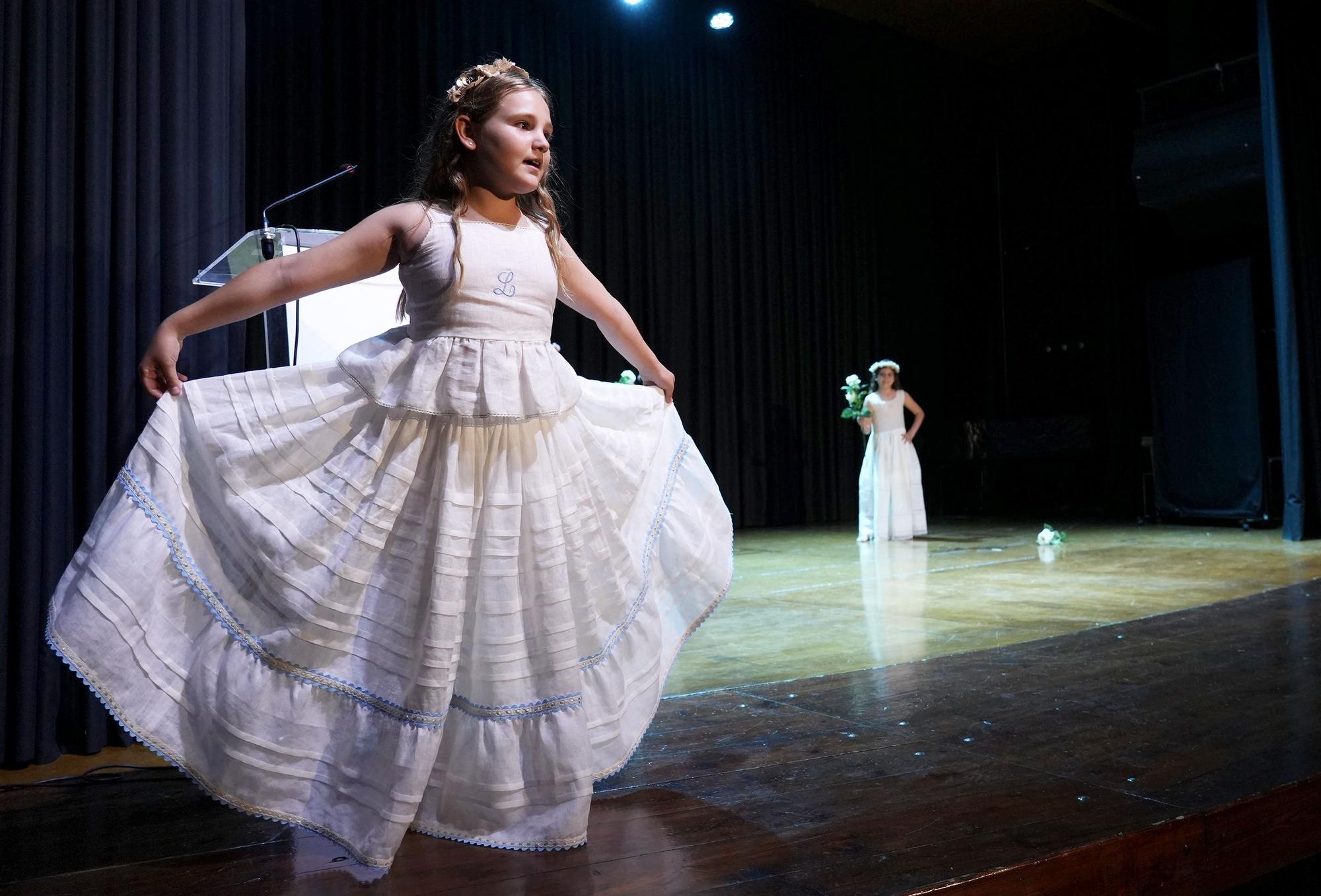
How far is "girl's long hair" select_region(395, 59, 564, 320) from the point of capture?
181cm

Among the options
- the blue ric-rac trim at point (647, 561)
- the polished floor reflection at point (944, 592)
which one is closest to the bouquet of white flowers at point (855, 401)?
the polished floor reflection at point (944, 592)

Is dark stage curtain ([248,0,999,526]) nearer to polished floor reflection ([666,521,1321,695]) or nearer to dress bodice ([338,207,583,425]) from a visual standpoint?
polished floor reflection ([666,521,1321,695])

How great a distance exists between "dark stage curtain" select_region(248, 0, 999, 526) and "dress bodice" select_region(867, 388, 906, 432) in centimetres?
175

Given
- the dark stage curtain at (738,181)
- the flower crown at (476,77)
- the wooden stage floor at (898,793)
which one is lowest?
the wooden stage floor at (898,793)

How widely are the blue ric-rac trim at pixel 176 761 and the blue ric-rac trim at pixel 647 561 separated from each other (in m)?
0.47

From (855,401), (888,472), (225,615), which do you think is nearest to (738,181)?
(855,401)

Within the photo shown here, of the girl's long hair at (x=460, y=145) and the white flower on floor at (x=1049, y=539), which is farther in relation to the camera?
the white flower on floor at (x=1049, y=539)

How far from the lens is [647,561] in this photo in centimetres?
196

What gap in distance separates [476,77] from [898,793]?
1589 millimetres

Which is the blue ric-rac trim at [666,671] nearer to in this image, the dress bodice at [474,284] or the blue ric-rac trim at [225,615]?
the blue ric-rac trim at [225,615]

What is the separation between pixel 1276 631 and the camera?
3.49 metres

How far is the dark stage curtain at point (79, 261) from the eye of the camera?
2.25 m

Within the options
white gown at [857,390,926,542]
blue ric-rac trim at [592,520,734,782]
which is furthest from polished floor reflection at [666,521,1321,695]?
blue ric-rac trim at [592,520,734,782]

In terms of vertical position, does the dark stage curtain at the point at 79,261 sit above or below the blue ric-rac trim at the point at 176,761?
above
